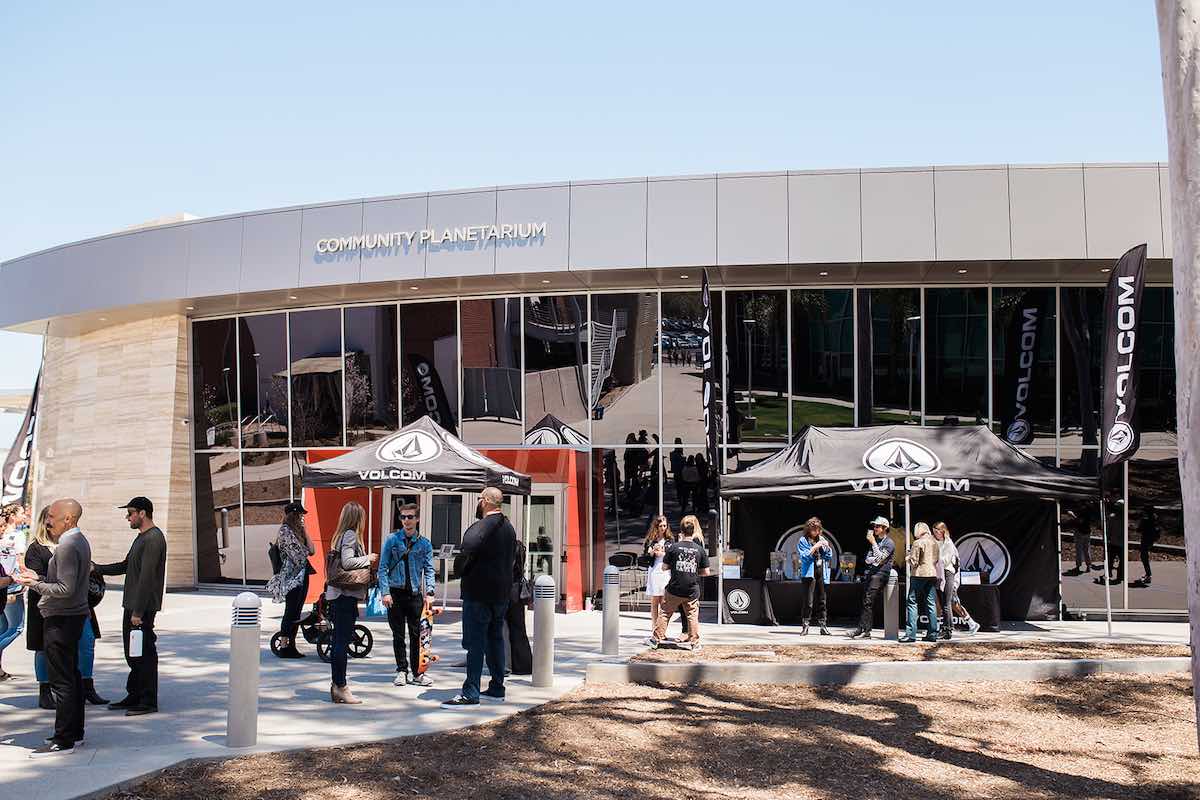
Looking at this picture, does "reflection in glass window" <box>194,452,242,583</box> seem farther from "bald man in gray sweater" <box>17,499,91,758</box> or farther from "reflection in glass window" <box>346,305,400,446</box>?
"bald man in gray sweater" <box>17,499,91,758</box>

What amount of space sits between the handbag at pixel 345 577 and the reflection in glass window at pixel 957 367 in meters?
12.2

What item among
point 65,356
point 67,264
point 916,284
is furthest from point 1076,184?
point 65,356

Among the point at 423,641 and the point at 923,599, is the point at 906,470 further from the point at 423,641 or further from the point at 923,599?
the point at 423,641

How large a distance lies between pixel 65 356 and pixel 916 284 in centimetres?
1923

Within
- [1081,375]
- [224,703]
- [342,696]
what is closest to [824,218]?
[1081,375]

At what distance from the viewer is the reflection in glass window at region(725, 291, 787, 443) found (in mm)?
20078

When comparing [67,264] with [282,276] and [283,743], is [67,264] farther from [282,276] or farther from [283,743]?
[283,743]

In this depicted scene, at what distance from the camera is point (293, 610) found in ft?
42.9

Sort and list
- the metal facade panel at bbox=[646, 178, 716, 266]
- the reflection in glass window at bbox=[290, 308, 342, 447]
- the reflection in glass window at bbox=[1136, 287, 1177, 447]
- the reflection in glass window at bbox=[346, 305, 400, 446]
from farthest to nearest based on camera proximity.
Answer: the reflection in glass window at bbox=[290, 308, 342, 447]
the reflection in glass window at bbox=[346, 305, 400, 446]
the reflection in glass window at bbox=[1136, 287, 1177, 447]
the metal facade panel at bbox=[646, 178, 716, 266]

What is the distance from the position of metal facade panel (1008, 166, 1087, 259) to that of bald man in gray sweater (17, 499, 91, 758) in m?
14.9

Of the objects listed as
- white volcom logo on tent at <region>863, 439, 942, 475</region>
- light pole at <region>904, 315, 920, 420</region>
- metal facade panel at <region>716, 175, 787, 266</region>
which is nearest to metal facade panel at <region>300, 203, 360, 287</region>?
metal facade panel at <region>716, 175, 787, 266</region>

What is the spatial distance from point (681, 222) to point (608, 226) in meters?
1.25

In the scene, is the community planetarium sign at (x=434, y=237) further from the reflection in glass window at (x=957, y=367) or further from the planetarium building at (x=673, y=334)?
the reflection in glass window at (x=957, y=367)

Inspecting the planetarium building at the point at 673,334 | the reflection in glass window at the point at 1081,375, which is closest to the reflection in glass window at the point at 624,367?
the planetarium building at the point at 673,334
